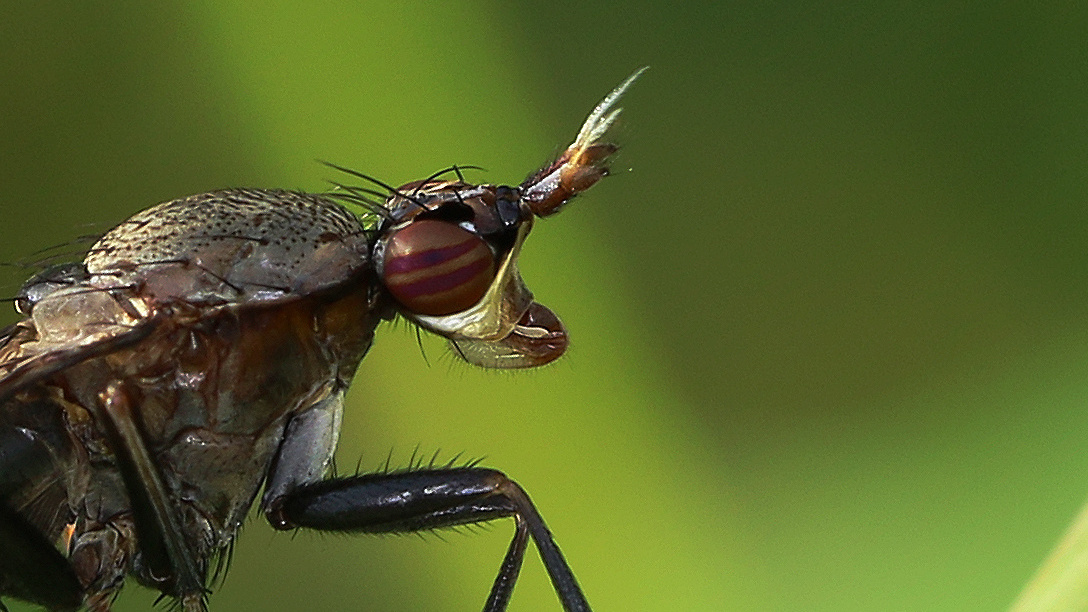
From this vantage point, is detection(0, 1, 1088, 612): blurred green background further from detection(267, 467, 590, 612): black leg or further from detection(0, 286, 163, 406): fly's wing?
detection(0, 286, 163, 406): fly's wing

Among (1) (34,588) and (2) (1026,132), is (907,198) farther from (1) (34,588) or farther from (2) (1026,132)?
(1) (34,588)

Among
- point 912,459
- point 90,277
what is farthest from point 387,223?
point 912,459

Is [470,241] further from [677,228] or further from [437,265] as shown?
[677,228]

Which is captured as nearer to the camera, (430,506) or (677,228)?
(430,506)

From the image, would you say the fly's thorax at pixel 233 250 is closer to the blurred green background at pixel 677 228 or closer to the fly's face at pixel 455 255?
the fly's face at pixel 455 255

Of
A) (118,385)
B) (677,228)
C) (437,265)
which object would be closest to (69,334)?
(118,385)

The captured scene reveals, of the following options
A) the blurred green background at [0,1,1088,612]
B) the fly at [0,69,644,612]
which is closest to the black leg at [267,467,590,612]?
the fly at [0,69,644,612]
